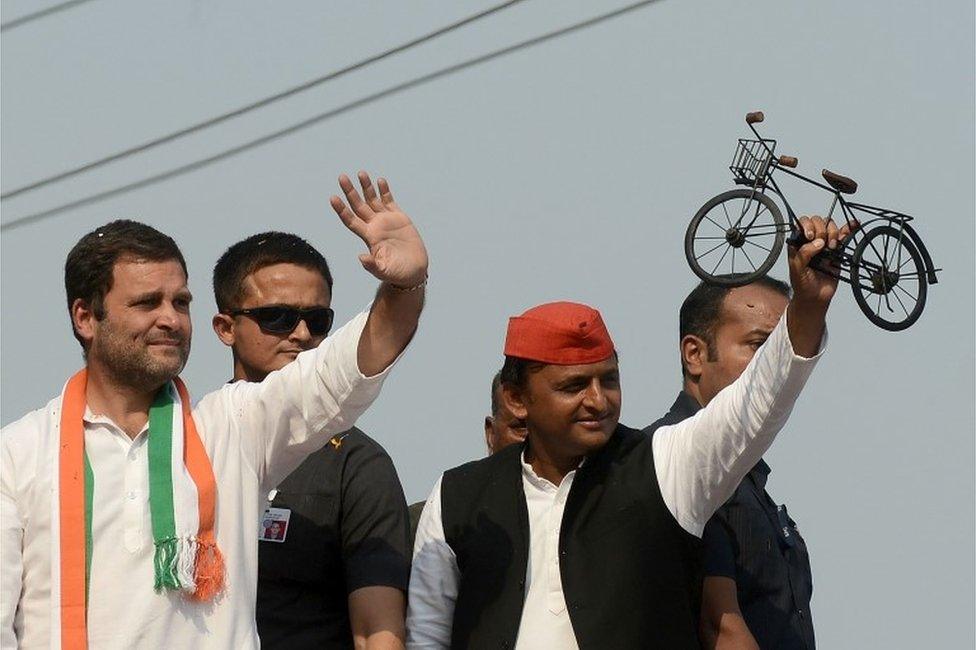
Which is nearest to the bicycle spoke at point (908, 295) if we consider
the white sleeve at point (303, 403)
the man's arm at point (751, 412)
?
the man's arm at point (751, 412)

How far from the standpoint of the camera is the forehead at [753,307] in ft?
17.0

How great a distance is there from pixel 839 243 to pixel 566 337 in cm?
71

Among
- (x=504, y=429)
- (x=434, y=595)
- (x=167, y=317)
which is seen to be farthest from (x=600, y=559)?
(x=504, y=429)

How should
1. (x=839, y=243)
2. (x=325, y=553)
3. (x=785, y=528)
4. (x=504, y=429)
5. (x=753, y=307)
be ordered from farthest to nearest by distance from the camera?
(x=504, y=429), (x=753, y=307), (x=785, y=528), (x=325, y=553), (x=839, y=243)

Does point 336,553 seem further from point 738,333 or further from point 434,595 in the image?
point 738,333

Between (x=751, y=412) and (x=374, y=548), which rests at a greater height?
(x=751, y=412)

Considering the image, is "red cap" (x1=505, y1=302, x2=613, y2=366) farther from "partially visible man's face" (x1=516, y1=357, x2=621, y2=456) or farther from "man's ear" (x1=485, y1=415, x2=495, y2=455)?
"man's ear" (x1=485, y1=415, x2=495, y2=455)

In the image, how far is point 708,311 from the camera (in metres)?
5.27

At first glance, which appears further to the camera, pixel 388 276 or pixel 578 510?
pixel 578 510

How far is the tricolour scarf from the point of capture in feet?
13.6

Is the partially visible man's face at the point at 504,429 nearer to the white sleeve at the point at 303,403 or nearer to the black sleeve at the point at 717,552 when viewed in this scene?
the black sleeve at the point at 717,552

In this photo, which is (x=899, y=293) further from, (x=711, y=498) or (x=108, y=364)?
(x=108, y=364)

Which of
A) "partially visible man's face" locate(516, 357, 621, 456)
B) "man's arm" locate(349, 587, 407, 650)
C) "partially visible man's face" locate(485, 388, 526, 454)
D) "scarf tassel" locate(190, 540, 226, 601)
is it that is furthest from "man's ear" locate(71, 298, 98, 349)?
"partially visible man's face" locate(485, 388, 526, 454)

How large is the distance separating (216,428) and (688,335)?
142 cm
